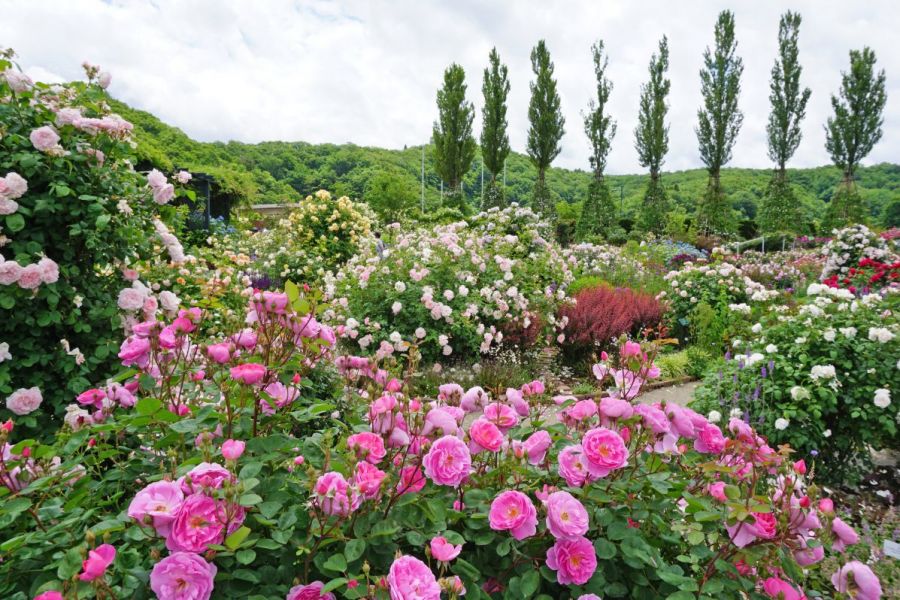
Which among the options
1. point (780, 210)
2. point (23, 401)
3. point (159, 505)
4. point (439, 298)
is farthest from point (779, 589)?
point (780, 210)

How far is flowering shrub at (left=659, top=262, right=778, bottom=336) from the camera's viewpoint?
234 inches

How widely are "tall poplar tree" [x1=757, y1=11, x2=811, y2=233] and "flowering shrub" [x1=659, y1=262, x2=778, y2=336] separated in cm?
1614

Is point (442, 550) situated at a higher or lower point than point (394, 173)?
lower

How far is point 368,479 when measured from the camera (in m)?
0.88

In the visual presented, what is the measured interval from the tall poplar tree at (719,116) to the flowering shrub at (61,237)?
21.1 meters

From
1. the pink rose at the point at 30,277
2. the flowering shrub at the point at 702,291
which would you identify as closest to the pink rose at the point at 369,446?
the pink rose at the point at 30,277

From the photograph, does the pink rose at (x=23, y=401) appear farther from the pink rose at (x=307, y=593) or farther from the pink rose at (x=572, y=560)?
the pink rose at (x=572, y=560)

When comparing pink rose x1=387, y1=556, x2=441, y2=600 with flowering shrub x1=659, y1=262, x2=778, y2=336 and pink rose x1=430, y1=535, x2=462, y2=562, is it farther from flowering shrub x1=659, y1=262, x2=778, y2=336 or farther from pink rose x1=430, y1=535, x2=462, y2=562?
flowering shrub x1=659, y1=262, x2=778, y2=336

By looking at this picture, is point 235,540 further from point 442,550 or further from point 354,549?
point 442,550

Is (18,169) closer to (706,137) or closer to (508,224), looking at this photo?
(508,224)

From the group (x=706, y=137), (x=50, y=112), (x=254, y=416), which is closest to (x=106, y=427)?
(x=254, y=416)

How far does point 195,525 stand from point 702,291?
6.29m

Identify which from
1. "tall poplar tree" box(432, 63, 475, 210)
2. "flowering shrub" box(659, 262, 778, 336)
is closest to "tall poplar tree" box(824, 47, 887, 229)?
"tall poplar tree" box(432, 63, 475, 210)

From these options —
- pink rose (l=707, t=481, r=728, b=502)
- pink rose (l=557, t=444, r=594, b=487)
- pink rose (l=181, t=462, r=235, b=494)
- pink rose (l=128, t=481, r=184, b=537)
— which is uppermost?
pink rose (l=181, t=462, r=235, b=494)
